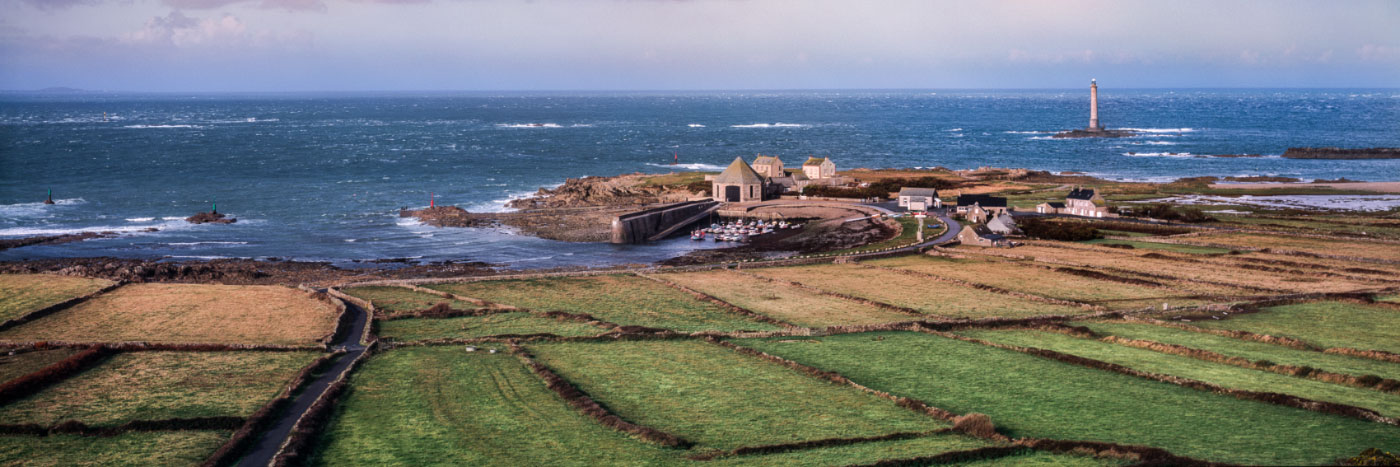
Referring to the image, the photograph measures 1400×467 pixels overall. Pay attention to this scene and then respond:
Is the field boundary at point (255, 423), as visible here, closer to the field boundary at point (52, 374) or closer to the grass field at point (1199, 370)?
the field boundary at point (52, 374)

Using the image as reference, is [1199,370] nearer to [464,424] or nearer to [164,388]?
[464,424]

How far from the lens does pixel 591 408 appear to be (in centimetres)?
2827

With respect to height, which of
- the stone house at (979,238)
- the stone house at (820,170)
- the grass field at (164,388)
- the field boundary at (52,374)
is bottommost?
the stone house at (979,238)

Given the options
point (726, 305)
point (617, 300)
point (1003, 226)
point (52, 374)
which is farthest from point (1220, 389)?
point (1003, 226)

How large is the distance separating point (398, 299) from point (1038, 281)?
34.8 metres

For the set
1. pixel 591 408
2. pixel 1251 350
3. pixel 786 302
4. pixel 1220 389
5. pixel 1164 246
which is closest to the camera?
pixel 591 408

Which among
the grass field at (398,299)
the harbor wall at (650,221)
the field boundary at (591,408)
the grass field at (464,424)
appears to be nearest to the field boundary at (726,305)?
the grass field at (398,299)

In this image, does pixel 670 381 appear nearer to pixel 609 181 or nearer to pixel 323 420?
pixel 323 420

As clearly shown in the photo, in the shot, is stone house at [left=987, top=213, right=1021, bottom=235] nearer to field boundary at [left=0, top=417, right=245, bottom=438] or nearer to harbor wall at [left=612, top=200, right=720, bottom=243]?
harbor wall at [left=612, top=200, right=720, bottom=243]

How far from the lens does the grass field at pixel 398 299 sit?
4525cm

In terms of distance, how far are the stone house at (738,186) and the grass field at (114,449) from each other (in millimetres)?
69786

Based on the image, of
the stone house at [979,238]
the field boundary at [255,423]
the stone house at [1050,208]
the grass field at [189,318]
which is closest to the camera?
the field boundary at [255,423]

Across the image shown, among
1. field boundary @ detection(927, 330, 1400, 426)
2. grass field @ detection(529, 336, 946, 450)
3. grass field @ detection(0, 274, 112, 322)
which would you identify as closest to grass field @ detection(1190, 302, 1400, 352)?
field boundary @ detection(927, 330, 1400, 426)

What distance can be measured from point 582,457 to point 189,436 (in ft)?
36.8
